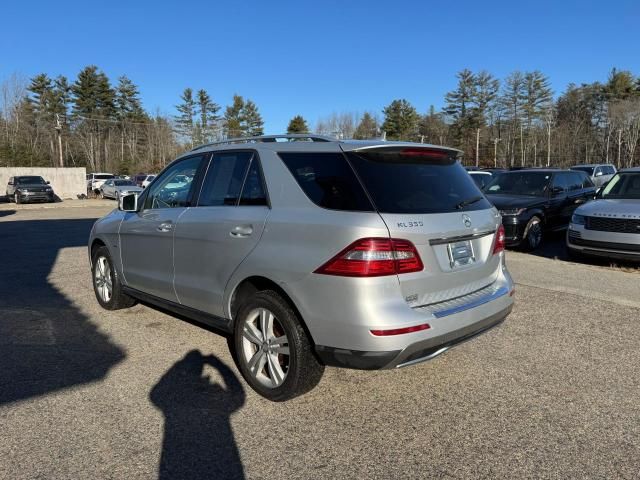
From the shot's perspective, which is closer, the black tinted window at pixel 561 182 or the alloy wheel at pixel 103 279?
the alloy wheel at pixel 103 279

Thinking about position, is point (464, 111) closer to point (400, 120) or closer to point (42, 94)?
point (400, 120)

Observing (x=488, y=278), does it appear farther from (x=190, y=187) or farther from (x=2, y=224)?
(x=2, y=224)

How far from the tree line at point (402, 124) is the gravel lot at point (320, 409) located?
60.7 m

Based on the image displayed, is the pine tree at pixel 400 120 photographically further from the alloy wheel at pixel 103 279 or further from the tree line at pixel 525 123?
the alloy wheel at pixel 103 279

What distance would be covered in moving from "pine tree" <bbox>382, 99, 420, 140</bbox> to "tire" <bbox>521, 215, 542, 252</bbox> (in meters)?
66.6

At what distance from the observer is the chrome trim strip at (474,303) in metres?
3.01

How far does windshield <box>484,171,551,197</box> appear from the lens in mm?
11078

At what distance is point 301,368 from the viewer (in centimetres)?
310

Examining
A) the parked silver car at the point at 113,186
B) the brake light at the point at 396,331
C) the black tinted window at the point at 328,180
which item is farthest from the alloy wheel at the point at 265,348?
the parked silver car at the point at 113,186

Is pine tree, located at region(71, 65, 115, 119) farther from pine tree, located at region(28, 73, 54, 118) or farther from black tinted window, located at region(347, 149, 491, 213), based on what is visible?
black tinted window, located at region(347, 149, 491, 213)

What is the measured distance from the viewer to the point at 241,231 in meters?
3.47

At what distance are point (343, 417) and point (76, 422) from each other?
1.75 m

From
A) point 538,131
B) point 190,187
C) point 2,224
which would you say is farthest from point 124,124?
point 190,187

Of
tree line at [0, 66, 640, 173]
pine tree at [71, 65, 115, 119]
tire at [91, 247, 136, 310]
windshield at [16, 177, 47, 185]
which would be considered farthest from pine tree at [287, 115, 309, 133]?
tire at [91, 247, 136, 310]
